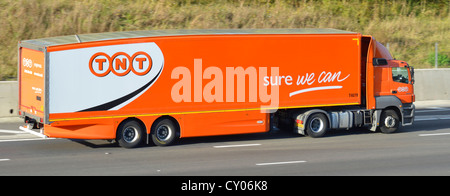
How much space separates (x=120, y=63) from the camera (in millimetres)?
15547

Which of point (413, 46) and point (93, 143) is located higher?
point (413, 46)

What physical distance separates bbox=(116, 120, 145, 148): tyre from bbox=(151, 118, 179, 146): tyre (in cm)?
34

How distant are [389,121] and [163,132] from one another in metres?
7.21

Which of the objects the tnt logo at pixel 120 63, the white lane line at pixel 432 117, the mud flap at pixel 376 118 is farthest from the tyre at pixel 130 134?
the white lane line at pixel 432 117

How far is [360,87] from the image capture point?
60.7 ft

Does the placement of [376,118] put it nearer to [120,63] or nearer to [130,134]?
[130,134]

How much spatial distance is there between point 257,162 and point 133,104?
362cm

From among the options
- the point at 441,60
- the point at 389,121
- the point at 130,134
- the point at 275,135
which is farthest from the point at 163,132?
the point at 441,60

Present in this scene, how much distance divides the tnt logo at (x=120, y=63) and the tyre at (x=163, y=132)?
144cm

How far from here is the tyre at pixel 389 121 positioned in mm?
19141

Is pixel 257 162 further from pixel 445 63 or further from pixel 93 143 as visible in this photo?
pixel 445 63

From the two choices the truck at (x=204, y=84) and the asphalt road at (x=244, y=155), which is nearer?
the asphalt road at (x=244, y=155)

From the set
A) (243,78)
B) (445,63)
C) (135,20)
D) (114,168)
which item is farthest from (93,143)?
(445,63)

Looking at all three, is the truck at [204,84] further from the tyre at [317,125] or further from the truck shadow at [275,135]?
the truck shadow at [275,135]
